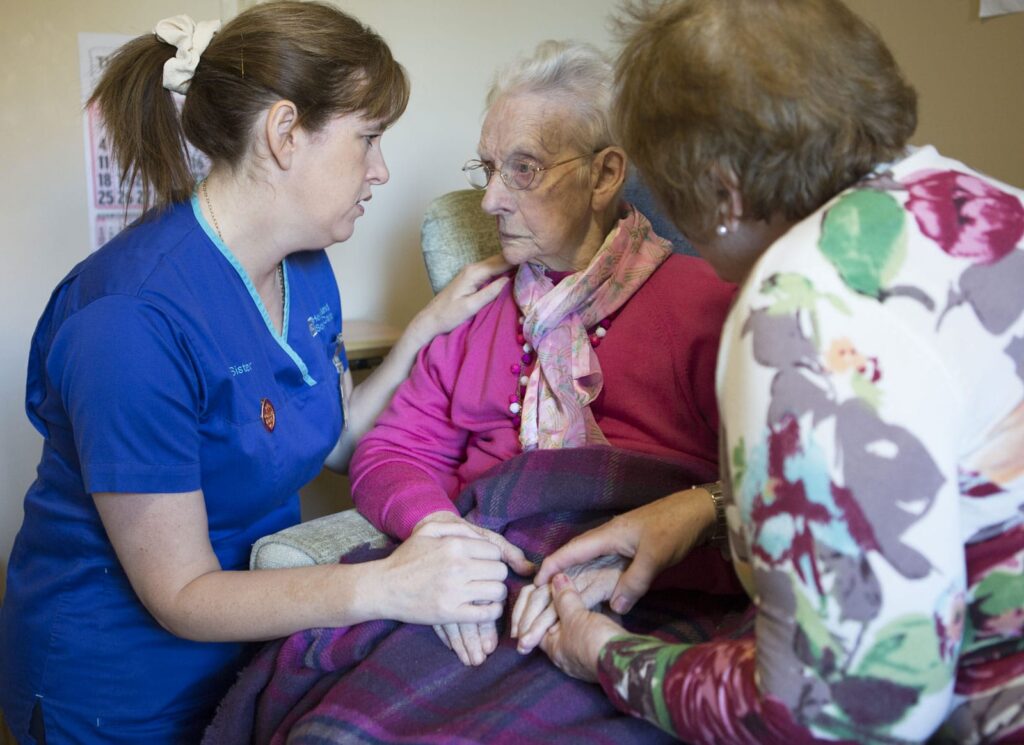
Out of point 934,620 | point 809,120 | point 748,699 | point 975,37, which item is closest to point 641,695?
point 748,699

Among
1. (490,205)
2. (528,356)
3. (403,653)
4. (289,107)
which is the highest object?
(289,107)

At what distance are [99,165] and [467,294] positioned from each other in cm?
102

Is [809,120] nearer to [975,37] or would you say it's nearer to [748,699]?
[748,699]

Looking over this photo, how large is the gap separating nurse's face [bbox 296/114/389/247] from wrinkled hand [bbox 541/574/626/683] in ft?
2.16

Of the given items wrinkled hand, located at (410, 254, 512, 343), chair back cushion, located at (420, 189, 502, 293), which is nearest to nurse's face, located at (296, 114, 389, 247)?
wrinkled hand, located at (410, 254, 512, 343)

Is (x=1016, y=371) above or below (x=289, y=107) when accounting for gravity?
below

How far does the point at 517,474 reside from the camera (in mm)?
1392

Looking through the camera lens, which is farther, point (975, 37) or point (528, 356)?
point (975, 37)

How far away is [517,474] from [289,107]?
0.61 meters

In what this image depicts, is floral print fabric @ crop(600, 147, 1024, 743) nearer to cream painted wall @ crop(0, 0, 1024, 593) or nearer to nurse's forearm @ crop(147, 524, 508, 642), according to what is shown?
nurse's forearm @ crop(147, 524, 508, 642)

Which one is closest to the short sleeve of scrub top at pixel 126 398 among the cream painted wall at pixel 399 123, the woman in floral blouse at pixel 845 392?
the woman in floral blouse at pixel 845 392

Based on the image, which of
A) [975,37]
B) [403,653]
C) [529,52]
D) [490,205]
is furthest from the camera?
[529,52]

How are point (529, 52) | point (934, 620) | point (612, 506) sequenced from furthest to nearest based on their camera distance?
point (529, 52)
point (612, 506)
point (934, 620)

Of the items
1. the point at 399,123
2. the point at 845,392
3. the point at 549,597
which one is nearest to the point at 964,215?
the point at 845,392
